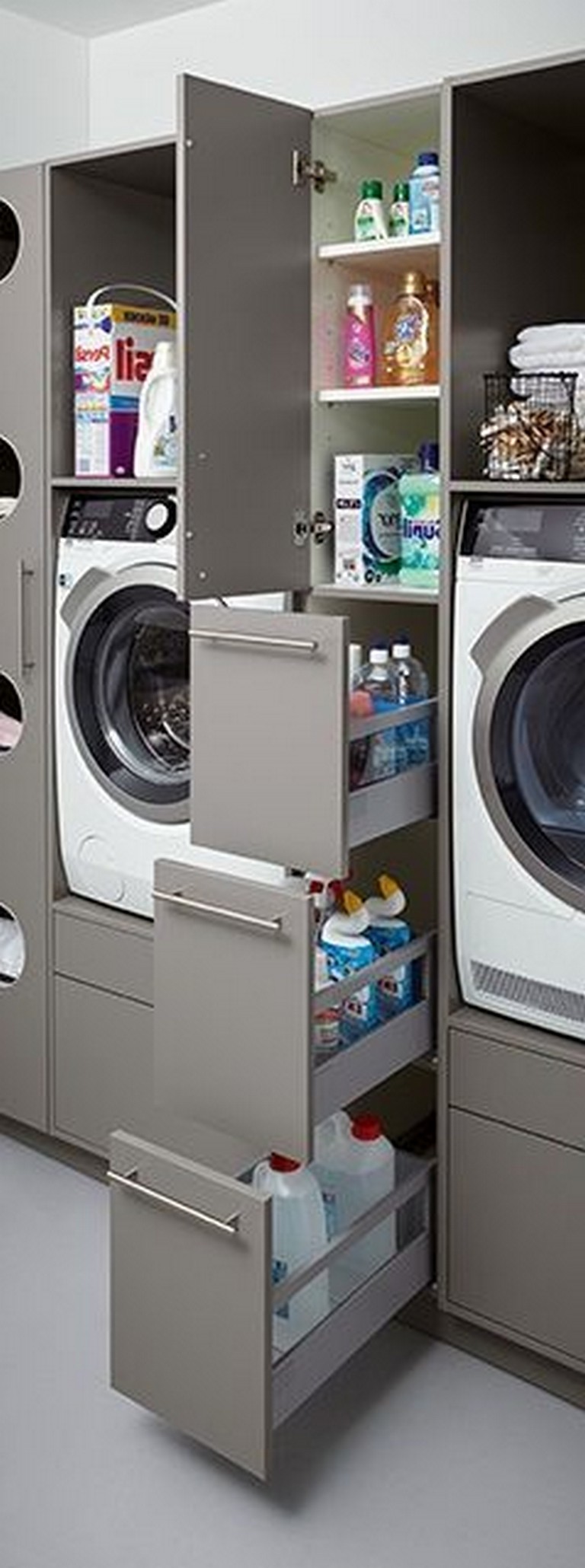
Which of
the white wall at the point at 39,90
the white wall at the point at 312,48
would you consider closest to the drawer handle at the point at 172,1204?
the white wall at the point at 312,48

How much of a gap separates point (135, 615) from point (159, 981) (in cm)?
83

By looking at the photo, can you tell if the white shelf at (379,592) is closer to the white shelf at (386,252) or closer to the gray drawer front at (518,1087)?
the white shelf at (386,252)

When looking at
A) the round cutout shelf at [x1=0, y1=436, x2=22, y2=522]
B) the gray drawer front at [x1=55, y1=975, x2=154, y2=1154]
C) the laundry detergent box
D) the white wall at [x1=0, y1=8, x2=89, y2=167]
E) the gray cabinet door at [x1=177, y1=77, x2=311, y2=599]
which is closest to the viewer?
the gray cabinet door at [x1=177, y1=77, x2=311, y2=599]

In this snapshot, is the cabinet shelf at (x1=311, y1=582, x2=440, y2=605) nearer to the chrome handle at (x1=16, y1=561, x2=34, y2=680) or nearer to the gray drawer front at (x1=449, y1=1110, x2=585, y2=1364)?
A: the chrome handle at (x1=16, y1=561, x2=34, y2=680)

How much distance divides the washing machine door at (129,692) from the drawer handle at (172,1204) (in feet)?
2.65

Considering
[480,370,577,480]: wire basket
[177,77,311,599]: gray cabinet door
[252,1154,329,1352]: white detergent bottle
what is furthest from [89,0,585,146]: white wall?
[252,1154,329,1352]: white detergent bottle

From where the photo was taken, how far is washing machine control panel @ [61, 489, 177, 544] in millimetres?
2736

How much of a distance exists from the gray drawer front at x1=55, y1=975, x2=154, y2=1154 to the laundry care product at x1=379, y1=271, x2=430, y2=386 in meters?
1.21

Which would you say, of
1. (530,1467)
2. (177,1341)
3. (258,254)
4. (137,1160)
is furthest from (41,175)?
(530,1467)

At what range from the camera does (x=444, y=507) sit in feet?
7.54

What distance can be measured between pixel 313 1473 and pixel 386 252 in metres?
1.83

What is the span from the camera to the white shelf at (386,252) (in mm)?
2410

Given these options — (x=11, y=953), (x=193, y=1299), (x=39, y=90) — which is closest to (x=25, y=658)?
(x=11, y=953)

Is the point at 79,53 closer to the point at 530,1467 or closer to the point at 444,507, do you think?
the point at 444,507
